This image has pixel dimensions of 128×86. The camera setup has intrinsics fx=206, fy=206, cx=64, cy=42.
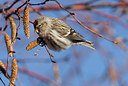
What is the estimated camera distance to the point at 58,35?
1571 mm

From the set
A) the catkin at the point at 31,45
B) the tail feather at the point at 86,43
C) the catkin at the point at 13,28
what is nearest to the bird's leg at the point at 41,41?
Answer: the catkin at the point at 31,45

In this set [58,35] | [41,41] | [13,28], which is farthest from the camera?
[58,35]

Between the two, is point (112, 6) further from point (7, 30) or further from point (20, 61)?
point (7, 30)

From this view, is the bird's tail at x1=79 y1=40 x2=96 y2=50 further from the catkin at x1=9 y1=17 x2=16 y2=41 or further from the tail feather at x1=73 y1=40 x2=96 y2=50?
the catkin at x1=9 y1=17 x2=16 y2=41

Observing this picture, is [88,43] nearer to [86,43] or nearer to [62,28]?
[86,43]

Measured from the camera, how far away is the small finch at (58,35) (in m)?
1.50

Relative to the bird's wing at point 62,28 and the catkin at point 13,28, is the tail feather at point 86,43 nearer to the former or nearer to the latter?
the bird's wing at point 62,28

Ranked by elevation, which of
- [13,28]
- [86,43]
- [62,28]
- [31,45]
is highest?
[13,28]

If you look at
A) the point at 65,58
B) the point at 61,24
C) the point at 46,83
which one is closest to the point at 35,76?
the point at 46,83

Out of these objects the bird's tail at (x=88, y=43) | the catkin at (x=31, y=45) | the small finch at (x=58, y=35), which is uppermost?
the catkin at (x=31, y=45)

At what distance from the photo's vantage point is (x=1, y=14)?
4.53 ft

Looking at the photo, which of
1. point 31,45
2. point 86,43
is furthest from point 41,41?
point 86,43

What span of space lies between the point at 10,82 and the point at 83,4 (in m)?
1.59

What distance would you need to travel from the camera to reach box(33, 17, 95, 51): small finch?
4.92 feet
